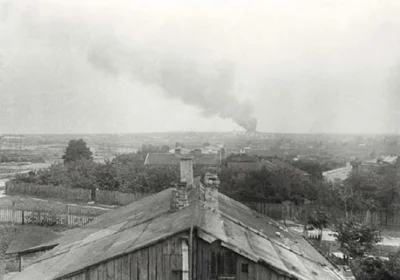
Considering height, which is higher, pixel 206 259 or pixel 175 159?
pixel 206 259

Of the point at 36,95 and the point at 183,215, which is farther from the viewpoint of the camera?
the point at 36,95

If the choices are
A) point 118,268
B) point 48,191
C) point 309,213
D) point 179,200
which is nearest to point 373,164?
point 309,213

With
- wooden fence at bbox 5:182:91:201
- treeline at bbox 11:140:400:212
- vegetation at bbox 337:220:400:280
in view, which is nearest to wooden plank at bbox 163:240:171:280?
vegetation at bbox 337:220:400:280

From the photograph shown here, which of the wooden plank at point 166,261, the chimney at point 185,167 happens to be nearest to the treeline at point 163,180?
the chimney at point 185,167

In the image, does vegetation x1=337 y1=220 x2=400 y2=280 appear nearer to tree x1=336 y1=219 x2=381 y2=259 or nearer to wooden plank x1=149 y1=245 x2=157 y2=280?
tree x1=336 y1=219 x2=381 y2=259

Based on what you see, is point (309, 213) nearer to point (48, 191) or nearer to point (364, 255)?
point (364, 255)

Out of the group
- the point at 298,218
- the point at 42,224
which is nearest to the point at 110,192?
→ the point at 42,224

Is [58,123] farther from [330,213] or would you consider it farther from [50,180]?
[330,213]
